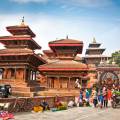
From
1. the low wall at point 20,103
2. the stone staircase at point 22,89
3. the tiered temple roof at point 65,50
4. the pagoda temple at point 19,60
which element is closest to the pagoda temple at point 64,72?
the tiered temple roof at point 65,50

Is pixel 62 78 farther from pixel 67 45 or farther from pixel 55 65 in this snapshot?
pixel 67 45

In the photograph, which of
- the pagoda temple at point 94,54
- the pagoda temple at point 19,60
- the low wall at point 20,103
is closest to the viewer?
the low wall at point 20,103

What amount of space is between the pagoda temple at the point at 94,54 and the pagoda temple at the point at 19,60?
118 ft

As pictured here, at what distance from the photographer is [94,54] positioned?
3039 inches

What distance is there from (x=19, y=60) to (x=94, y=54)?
44.7 metres

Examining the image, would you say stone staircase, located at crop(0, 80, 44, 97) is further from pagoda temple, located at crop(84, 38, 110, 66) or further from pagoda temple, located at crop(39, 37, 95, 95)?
pagoda temple, located at crop(84, 38, 110, 66)

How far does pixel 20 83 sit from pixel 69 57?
7.68m

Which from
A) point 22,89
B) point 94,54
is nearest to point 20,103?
point 22,89

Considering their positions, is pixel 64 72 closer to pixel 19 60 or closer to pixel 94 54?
pixel 19 60

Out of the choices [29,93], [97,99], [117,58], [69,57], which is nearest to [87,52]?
[117,58]

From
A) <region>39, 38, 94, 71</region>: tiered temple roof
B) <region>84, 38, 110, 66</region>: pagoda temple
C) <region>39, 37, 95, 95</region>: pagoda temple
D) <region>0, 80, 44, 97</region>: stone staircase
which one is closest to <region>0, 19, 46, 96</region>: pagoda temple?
<region>0, 80, 44, 97</region>: stone staircase

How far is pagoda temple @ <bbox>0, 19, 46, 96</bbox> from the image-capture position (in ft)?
111

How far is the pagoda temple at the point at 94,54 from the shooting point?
74.2 meters

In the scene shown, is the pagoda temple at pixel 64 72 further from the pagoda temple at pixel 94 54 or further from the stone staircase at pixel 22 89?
the pagoda temple at pixel 94 54
